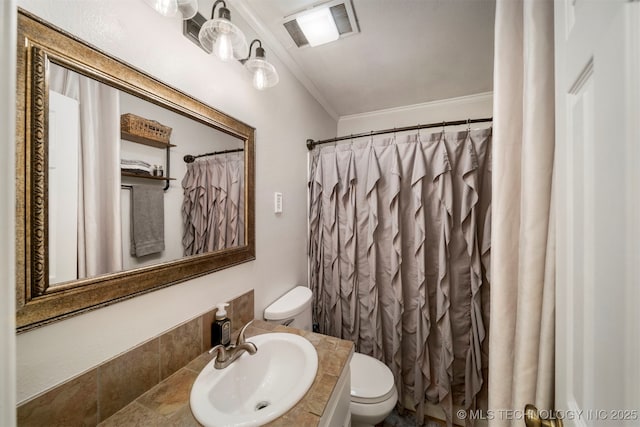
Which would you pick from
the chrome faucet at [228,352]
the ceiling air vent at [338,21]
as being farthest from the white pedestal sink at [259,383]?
the ceiling air vent at [338,21]

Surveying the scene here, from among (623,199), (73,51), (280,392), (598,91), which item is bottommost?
(280,392)

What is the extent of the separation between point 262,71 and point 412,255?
1362 millimetres

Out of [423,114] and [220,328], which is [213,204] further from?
[423,114]

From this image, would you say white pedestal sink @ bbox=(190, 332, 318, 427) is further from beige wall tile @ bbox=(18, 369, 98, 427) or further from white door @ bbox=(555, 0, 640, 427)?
white door @ bbox=(555, 0, 640, 427)

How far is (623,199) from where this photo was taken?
0.92 feet

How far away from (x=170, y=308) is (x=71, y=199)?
1.50ft

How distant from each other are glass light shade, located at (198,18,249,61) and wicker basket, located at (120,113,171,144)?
34 centimetres

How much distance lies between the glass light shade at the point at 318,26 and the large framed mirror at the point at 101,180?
0.72 m

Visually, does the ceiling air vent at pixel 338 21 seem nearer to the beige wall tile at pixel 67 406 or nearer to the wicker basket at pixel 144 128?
the wicker basket at pixel 144 128

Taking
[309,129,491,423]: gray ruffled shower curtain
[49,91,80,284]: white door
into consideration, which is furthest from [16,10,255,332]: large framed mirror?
[309,129,491,423]: gray ruffled shower curtain

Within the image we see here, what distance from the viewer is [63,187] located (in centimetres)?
57

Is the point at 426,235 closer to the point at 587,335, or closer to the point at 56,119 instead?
the point at 587,335

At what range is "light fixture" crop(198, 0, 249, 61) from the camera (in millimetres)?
787

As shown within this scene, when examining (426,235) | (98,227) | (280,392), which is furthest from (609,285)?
(426,235)
